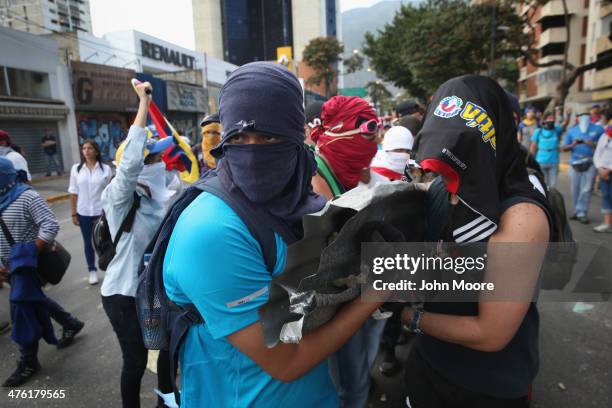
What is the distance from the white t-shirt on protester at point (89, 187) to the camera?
5.13 meters

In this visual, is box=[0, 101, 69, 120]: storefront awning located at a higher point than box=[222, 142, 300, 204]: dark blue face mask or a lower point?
higher

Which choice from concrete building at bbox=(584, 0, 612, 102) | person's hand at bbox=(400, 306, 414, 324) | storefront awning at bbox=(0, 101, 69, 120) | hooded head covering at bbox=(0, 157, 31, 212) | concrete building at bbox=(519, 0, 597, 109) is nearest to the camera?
person's hand at bbox=(400, 306, 414, 324)

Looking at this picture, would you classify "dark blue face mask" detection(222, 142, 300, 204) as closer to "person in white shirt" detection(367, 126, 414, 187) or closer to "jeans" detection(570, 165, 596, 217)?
"person in white shirt" detection(367, 126, 414, 187)

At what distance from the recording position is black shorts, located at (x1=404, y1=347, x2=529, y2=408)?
143 cm

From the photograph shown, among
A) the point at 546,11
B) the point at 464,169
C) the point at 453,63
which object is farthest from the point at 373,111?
the point at 546,11

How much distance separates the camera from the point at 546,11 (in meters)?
36.2

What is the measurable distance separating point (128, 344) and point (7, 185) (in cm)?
188

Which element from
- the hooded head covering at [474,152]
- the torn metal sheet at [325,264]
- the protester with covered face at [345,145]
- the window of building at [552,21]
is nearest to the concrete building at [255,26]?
the window of building at [552,21]

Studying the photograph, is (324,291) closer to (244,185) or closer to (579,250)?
(244,185)

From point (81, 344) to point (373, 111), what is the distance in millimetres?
3596

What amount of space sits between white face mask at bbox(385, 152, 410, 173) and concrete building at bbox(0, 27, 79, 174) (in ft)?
55.3

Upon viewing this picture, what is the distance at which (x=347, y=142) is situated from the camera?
234cm

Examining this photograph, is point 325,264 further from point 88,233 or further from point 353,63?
point 353,63

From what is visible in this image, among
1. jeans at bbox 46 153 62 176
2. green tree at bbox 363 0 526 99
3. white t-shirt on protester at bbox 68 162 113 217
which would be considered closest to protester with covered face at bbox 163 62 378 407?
white t-shirt on protester at bbox 68 162 113 217
